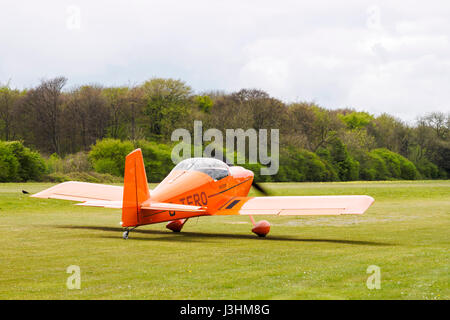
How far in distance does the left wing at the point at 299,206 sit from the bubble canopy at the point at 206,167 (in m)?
0.71

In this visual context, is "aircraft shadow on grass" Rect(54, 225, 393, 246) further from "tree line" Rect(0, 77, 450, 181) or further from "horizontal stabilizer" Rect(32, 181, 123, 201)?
"tree line" Rect(0, 77, 450, 181)

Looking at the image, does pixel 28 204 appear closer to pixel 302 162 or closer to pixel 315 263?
pixel 315 263

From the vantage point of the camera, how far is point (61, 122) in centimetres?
5628

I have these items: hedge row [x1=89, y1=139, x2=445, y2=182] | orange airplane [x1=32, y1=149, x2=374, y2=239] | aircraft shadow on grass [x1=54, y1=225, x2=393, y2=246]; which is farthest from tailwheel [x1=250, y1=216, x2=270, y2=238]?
hedge row [x1=89, y1=139, x2=445, y2=182]

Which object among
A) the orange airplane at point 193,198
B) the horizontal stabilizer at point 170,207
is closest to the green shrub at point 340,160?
the orange airplane at point 193,198

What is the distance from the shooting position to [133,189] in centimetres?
1220

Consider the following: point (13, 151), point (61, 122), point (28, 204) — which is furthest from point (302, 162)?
point (28, 204)

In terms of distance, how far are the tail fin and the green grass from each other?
0.55m

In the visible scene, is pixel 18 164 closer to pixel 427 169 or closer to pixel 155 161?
pixel 155 161

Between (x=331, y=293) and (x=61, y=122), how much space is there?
52.1m

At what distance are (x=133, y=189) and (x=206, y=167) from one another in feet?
8.23

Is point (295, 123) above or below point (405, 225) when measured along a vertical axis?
above

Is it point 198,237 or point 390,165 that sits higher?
point 198,237

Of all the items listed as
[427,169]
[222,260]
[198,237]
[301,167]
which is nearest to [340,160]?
[301,167]
